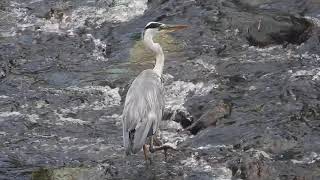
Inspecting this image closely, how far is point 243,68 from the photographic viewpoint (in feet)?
34.5

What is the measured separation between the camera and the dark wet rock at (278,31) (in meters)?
11.2

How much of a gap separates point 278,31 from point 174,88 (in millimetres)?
2426

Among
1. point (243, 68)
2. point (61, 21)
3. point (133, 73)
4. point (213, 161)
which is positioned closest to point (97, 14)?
point (61, 21)

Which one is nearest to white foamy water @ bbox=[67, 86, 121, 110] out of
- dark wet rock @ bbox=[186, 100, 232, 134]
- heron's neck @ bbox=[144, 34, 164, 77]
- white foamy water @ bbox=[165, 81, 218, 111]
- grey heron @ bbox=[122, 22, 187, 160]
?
white foamy water @ bbox=[165, 81, 218, 111]

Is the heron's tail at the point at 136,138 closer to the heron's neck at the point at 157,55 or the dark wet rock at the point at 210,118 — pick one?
the dark wet rock at the point at 210,118

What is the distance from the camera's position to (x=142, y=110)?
25.4ft

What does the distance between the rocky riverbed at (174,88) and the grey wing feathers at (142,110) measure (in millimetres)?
463

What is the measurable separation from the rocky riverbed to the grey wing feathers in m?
0.46

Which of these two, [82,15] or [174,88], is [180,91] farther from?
[82,15]

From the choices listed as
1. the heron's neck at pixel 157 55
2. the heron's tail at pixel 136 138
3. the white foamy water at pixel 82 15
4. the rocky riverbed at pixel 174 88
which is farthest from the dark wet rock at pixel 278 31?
the heron's tail at pixel 136 138

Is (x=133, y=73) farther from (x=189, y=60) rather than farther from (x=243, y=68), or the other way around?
(x=243, y=68)

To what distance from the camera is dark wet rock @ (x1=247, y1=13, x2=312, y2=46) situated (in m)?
11.2

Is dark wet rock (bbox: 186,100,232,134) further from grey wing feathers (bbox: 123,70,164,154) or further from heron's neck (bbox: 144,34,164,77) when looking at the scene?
heron's neck (bbox: 144,34,164,77)

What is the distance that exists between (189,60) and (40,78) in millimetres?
2640
